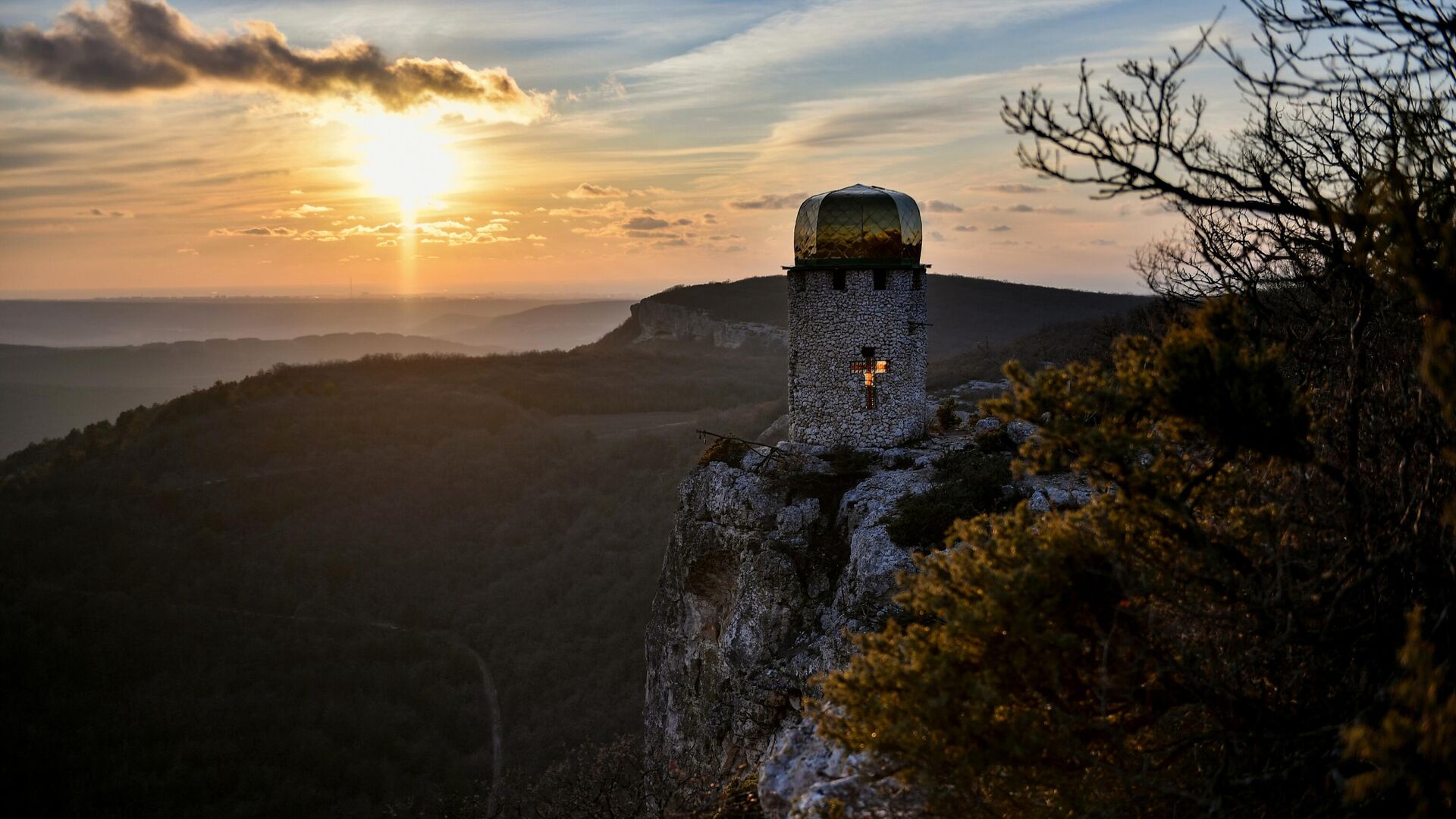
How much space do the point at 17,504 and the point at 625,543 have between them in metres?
33.6

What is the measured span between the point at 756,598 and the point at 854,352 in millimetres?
6945

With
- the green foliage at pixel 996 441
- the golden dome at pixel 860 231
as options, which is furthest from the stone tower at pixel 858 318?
the green foliage at pixel 996 441

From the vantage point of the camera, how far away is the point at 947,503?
1778 centimetres

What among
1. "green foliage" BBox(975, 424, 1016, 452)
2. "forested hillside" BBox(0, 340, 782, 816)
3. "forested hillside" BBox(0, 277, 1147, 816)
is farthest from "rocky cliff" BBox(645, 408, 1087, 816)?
"forested hillside" BBox(0, 340, 782, 816)

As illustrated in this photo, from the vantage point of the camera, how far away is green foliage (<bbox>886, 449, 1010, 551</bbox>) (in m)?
17.6

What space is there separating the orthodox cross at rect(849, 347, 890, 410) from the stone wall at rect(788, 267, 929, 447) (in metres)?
0.06

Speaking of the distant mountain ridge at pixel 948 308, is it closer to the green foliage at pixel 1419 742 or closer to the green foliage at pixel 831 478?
the green foliage at pixel 831 478

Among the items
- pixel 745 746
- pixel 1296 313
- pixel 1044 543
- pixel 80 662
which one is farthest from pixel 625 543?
pixel 1044 543

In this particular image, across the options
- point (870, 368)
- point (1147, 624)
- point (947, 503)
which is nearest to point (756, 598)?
point (947, 503)

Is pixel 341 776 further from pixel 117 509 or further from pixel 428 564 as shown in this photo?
pixel 117 509

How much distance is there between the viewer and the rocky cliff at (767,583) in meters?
18.0

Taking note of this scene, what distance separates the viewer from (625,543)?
51219mm

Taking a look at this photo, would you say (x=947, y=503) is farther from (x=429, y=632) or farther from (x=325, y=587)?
(x=325, y=587)

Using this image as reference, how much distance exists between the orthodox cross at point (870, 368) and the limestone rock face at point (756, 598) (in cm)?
193
